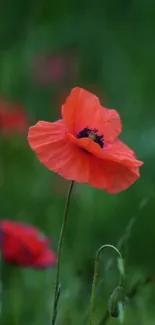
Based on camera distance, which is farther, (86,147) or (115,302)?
(86,147)

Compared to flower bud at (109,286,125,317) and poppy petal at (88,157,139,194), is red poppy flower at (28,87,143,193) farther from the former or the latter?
flower bud at (109,286,125,317)

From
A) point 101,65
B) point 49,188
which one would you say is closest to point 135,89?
point 101,65

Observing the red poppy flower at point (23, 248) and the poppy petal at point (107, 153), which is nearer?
the poppy petal at point (107, 153)

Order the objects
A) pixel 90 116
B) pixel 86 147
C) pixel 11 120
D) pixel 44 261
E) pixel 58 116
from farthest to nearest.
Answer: pixel 58 116 → pixel 11 120 → pixel 44 261 → pixel 90 116 → pixel 86 147

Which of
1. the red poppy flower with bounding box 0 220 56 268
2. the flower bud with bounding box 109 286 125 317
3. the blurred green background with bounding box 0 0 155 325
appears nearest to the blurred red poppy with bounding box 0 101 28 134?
the blurred green background with bounding box 0 0 155 325

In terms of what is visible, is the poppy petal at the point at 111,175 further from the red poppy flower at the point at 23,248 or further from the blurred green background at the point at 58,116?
the red poppy flower at the point at 23,248

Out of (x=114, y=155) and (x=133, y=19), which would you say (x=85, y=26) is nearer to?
(x=133, y=19)

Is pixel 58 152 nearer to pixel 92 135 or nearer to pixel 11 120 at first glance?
pixel 92 135

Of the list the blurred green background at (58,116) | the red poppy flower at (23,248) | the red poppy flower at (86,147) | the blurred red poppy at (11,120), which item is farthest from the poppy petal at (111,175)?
the blurred red poppy at (11,120)

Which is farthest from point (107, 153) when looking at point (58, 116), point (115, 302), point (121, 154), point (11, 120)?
point (58, 116)
